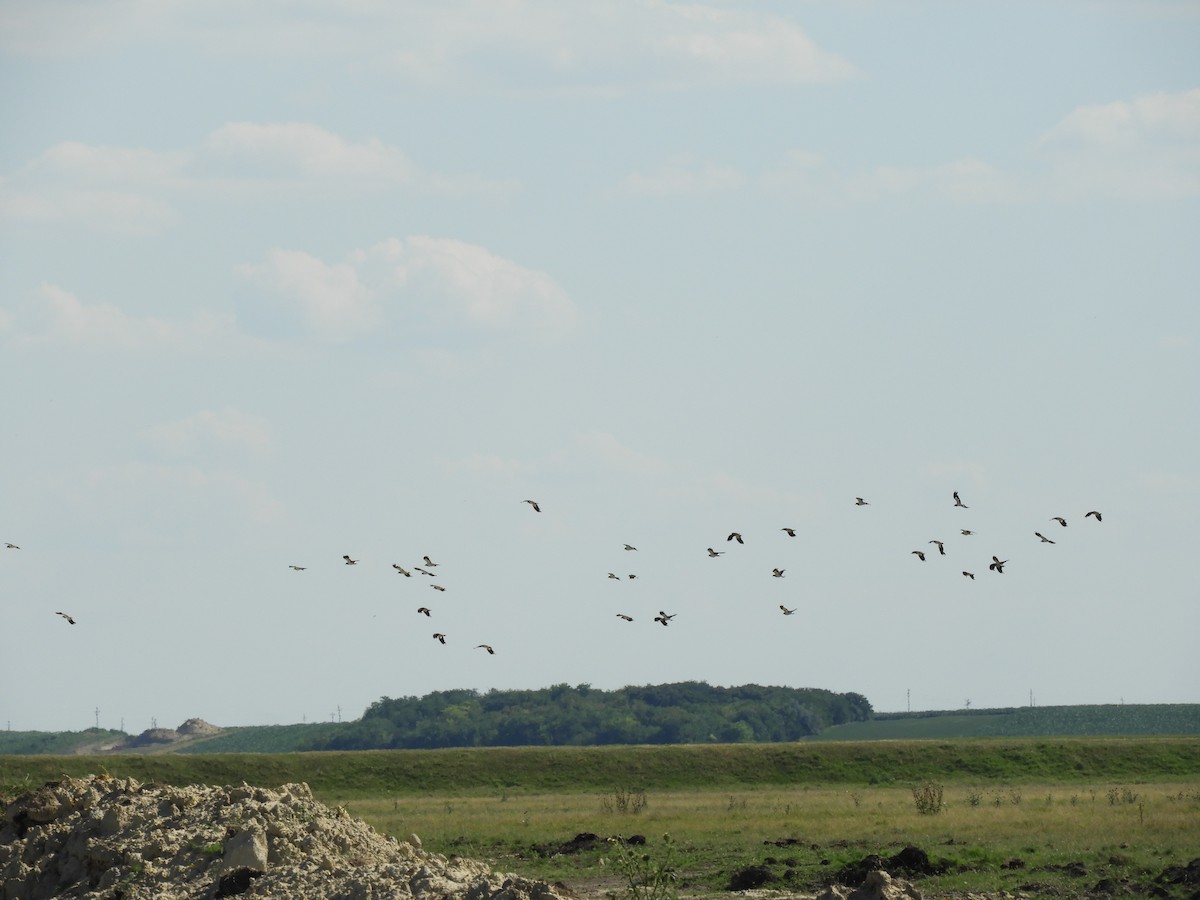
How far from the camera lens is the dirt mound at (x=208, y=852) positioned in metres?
24.5

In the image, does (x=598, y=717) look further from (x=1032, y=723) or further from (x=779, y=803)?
(x=779, y=803)

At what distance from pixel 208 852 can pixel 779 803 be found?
111 feet

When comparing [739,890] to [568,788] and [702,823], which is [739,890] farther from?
[568,788]

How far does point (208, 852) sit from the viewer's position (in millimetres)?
26484

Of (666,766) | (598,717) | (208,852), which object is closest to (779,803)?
(666,766)

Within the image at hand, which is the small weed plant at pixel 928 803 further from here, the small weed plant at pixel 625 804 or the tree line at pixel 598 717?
the tree line at pixel 598 717

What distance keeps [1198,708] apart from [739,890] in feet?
483

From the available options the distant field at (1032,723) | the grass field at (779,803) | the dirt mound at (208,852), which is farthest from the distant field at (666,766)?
the distant field at (1032,723)

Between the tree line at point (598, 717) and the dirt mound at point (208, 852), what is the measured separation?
122m

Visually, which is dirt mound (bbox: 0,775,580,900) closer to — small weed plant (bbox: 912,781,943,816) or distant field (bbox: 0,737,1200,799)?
small weed plant (bbox: 912,781,943,816)

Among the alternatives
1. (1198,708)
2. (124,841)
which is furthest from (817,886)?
(1198,708)

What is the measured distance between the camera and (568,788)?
238ft

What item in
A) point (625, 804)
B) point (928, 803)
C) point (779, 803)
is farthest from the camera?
point (779, 803)

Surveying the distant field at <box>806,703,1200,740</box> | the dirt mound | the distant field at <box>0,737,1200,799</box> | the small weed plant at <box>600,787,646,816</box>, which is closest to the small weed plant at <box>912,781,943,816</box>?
the small weed plant at <box>600,787,646,816</box>
